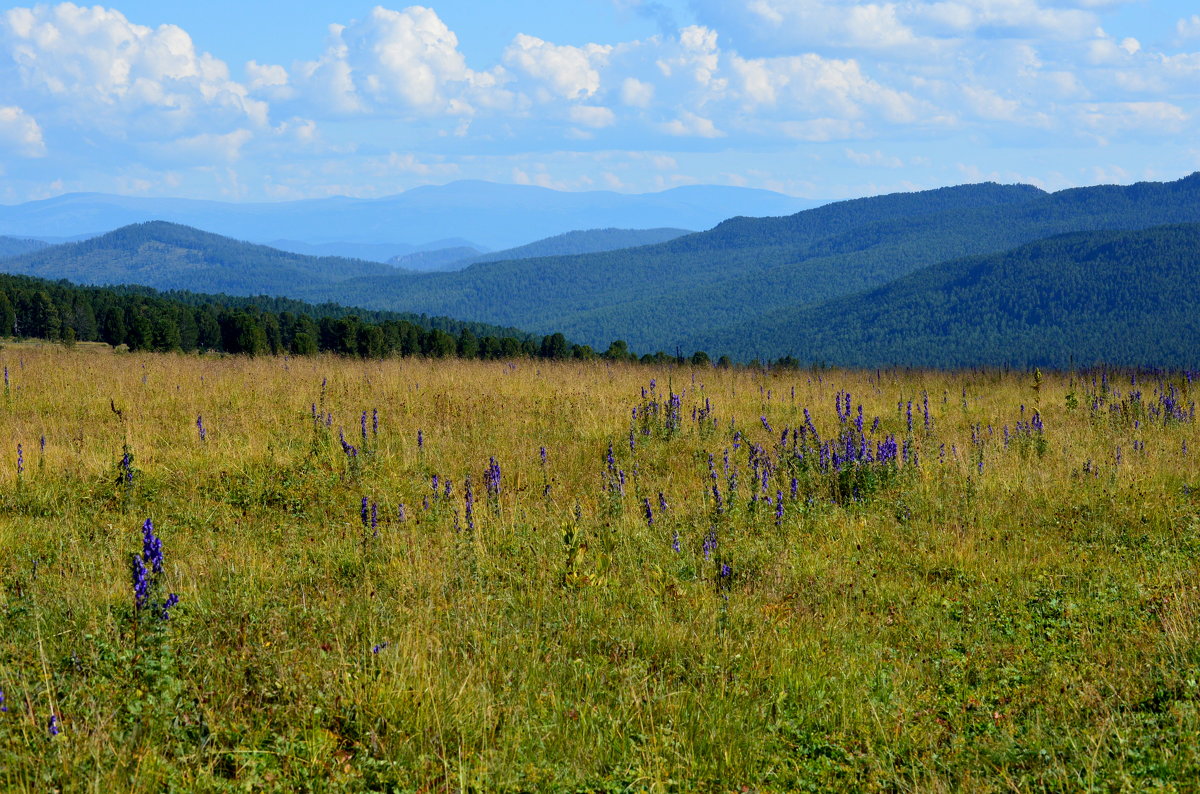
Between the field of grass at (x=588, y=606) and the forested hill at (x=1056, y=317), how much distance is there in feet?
488

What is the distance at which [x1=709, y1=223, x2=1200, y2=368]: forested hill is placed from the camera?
158750 millimetres

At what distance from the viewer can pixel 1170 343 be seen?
5719 inches

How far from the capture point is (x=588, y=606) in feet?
17.7

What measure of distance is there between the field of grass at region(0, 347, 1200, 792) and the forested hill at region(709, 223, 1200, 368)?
488 ft

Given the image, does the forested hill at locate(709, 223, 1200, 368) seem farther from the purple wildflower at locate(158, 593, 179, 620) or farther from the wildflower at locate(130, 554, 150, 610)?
the wildflower at locate(130, 554, 150, 610)

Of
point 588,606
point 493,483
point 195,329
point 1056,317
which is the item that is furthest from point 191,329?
point 1056,317

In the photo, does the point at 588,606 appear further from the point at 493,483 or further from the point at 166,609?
the point at 493,483

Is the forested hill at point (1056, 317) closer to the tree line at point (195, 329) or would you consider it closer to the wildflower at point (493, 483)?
the tree line at point (195, 329)

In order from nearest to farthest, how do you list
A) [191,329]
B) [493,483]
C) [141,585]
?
[141,585]
[493,483]
[191,329]

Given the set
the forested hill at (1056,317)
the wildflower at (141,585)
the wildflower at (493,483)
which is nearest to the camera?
the wildflower at (141,585)

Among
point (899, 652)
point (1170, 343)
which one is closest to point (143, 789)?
point (899, 652)

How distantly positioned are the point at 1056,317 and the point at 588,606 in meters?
198

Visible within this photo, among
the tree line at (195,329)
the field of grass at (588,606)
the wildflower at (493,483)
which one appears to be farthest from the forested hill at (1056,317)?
the wildflower at (493,483)

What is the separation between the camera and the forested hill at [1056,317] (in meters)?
159
